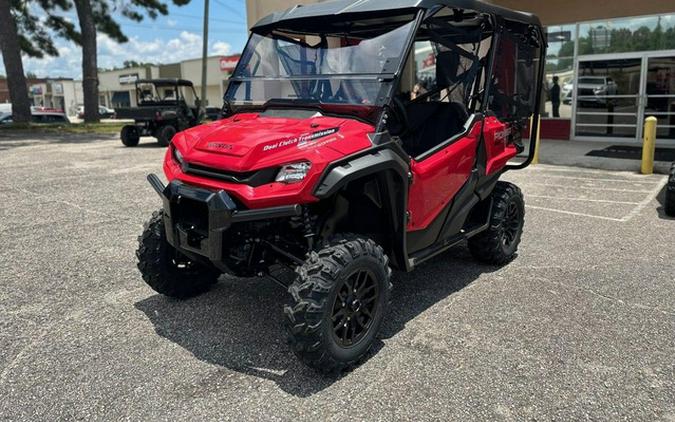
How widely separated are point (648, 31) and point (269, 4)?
9964mm

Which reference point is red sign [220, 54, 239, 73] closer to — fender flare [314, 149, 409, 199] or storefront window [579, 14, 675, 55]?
storefront window [579, 14, 675, 55]

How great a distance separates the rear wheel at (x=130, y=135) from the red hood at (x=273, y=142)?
43.8ft

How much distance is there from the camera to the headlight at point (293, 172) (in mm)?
2990

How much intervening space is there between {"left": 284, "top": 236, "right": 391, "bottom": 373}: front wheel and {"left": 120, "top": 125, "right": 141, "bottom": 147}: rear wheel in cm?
1417

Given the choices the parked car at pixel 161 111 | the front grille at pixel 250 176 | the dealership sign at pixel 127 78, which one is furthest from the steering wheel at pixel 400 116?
the dealership sign at pixel 127 78

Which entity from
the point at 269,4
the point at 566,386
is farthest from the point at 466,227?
the point at 269,4

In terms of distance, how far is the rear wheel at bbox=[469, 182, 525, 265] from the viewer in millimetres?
4855

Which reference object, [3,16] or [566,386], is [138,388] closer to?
[566,386]

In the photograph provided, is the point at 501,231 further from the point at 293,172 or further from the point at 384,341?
the point at 293,172

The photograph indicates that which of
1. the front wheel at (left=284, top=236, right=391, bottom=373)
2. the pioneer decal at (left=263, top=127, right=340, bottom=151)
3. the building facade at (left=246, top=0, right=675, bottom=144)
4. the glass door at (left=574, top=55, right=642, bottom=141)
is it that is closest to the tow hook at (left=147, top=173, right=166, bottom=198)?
the pioneer decal at (left=263, top=127, right=340, bottom=151)

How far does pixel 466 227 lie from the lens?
480cm

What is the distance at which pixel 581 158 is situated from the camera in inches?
456

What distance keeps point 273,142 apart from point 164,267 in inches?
58.5

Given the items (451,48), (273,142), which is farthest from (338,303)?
(451,48)
